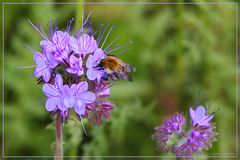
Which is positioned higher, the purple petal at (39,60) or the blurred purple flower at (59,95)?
the purple petal at (39,60)

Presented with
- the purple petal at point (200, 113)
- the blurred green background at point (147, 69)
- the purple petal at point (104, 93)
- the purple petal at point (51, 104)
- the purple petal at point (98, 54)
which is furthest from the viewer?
the blurred green background at point (147, 69)

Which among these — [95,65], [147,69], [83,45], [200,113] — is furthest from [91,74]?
[147,69]

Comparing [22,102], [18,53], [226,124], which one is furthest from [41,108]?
[226,124]

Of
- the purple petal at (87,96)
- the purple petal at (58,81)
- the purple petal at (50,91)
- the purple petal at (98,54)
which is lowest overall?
the purple petal at (87,96)

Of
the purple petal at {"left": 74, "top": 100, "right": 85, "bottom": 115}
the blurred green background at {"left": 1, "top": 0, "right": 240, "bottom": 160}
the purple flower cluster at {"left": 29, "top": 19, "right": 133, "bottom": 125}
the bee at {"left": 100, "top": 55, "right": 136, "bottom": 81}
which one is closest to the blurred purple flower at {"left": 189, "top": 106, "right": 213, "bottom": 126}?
the bee at {"left": 100, "top": 55, "right": 136, "bottom": 81}

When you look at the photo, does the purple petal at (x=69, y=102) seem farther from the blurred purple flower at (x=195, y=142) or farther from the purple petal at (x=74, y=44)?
the blurred purple flower at (x=195, y=142)

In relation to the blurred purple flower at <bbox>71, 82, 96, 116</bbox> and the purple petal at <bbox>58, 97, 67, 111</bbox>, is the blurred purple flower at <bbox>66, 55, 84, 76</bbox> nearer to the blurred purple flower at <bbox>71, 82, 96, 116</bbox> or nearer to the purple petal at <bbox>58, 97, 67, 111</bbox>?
the blurred purple flower at <bbox>71, 82, 96, 116</bbox>

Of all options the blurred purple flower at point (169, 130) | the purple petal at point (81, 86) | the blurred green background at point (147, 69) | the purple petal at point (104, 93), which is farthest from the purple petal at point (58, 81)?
the blurred green background at point (147, 69)
